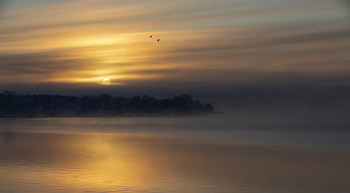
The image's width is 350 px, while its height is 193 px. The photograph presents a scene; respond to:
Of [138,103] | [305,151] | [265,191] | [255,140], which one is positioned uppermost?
[138,103]

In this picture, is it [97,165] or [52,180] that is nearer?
[52,180]

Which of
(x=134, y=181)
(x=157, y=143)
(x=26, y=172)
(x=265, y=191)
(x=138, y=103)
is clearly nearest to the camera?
(x=265, y=191)

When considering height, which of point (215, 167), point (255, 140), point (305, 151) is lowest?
point (215, 167)

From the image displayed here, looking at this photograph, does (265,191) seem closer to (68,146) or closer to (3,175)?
(3,175)

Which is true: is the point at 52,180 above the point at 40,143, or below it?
below

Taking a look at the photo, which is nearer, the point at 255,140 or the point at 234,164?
the point at 234,164

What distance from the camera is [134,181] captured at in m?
12.0

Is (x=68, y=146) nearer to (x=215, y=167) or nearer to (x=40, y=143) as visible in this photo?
(x=40, y=143)

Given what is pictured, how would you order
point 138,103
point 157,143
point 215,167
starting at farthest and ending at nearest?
1. point 138,103
2. point 157,143
3. point 215,167

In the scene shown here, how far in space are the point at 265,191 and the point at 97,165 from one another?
18.1ft

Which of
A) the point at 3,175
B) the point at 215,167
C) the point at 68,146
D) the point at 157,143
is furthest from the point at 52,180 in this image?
the point at 157,143

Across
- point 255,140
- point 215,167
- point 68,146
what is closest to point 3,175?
point 215,167

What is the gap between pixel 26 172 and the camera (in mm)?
13227

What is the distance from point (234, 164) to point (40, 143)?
34.5ft
